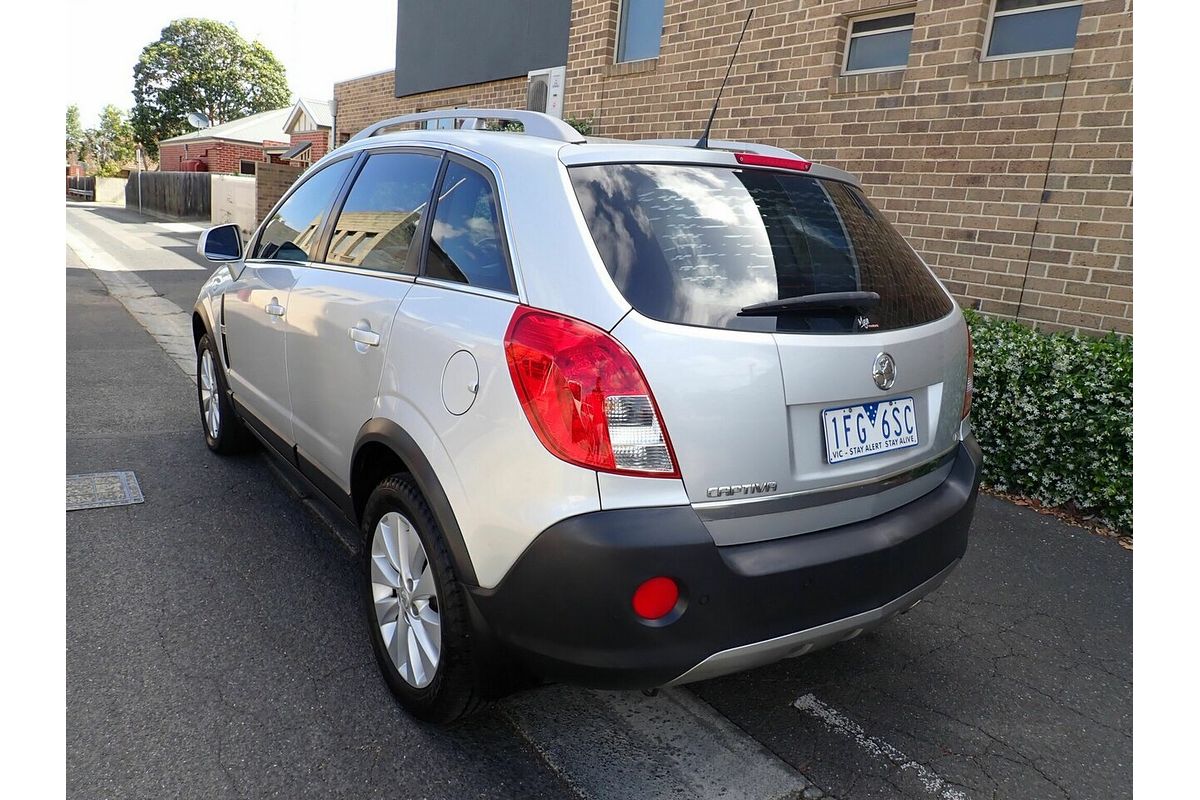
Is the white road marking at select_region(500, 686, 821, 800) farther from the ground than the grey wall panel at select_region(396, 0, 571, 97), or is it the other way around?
the grey wall panel at select_region(396, 0, 571, 97)

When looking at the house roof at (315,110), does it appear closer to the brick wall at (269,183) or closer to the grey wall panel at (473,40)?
the brick wall at (269,183)

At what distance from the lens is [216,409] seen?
4.56 metres

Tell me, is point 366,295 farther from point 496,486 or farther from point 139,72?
point 139,72

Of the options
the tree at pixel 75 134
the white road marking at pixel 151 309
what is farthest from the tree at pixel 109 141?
the white road marking at pixel 151 309

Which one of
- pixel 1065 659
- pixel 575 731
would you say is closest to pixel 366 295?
pixel 575 731

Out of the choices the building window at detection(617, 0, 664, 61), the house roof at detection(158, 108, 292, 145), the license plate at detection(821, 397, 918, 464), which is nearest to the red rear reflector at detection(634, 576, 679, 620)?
the license plate at detection(821, 397, 918, 464)

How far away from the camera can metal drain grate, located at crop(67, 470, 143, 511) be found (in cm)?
388

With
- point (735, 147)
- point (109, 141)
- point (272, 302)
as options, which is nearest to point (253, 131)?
point (272, 302)

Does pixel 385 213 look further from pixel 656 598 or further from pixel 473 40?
pixel 473 40

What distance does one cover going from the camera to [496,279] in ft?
7.21

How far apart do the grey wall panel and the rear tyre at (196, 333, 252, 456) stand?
684cm

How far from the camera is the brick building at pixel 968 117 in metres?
5.12

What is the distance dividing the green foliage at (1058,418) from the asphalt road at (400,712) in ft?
1.29

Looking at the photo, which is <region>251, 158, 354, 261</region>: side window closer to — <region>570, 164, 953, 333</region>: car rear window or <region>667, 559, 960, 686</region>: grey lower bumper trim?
<region>570, 164, 953, 333</region>: car rear window
